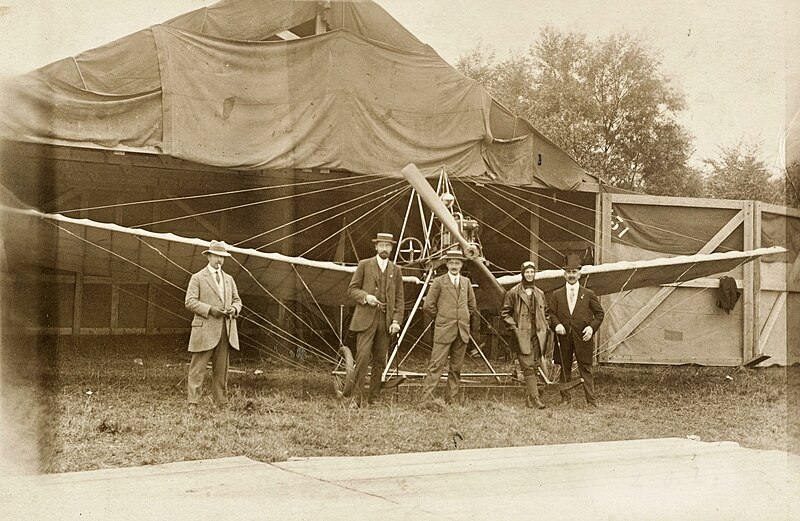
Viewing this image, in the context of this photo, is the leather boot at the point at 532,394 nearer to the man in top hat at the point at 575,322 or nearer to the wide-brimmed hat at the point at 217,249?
the man in top hat at the point at 575,322

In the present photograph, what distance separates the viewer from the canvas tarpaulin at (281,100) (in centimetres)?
987

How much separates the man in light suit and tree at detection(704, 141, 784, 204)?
328 inches

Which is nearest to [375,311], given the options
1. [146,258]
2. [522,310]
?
[522,310]

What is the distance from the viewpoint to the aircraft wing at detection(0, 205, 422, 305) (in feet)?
26.1

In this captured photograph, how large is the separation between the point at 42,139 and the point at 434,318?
216 inches

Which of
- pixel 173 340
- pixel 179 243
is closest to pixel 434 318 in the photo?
pixel 179 243

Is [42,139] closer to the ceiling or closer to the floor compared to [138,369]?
closer to the ceiling

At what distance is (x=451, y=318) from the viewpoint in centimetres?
812

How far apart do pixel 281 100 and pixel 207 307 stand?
4359 mm

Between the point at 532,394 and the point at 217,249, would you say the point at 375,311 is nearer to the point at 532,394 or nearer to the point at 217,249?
the point at 217,249

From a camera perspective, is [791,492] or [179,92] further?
[179,92]

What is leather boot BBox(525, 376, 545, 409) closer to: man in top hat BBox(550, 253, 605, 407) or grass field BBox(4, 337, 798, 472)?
grass field BBox(4, 337, 798, 472)

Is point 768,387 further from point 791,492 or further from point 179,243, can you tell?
point 179,243

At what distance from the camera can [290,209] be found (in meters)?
13.2
